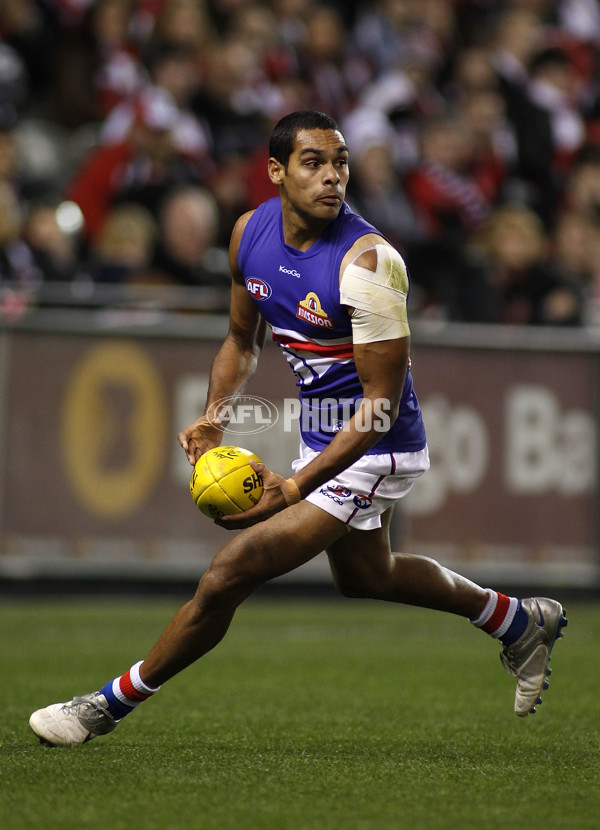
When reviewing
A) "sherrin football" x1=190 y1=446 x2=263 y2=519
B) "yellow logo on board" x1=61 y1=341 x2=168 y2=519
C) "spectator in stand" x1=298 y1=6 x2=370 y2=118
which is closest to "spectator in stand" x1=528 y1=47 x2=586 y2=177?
"spectator in stand" x1=298 y1=6 x2=370 y2=118

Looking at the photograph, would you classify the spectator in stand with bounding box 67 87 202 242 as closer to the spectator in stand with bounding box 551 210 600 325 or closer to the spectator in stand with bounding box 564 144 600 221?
the spectator in stand with bounding box 551 210 600 325

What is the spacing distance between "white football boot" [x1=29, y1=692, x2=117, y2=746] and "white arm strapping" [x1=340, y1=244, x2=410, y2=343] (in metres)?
1.75

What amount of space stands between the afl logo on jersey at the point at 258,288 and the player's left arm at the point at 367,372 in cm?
42

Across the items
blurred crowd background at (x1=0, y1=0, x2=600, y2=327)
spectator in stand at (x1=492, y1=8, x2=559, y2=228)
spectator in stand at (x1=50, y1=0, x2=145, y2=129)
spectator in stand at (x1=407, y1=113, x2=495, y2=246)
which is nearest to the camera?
blurred crowd background at (x1=0, y1=0, x2=600, y2=327)

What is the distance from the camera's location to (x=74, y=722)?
5117 mm

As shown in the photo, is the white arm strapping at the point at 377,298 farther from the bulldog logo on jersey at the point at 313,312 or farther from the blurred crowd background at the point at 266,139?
the blurred crowd background at the point at 266,139

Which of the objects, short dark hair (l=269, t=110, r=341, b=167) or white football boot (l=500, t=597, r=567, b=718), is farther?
white football boot (l=500, t=597, r=567, b=718)

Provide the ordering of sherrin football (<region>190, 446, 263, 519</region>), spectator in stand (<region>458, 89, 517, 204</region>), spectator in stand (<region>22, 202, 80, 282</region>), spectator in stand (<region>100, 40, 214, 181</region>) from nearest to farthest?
1. sherrin football (<region>190, 446, 263, 519</region>)
2. spectator in stand (<region>22, 202, 80, 282</region>)
3. spectator in stand (<region>100, 40, 214, 181</region>)
4. spectator in stand (<region>458, 89, 517, 204</region>)

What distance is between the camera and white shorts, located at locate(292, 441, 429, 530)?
5070 mm

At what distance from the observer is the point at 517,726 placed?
5.80 m

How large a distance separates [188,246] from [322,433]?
18.2 ft

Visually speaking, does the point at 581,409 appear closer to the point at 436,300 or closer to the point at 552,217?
the point at 436,300

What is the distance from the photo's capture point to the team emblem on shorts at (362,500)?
16.8ft

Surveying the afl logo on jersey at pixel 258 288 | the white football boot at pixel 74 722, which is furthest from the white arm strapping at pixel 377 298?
the white football boot at pixel 74 722
